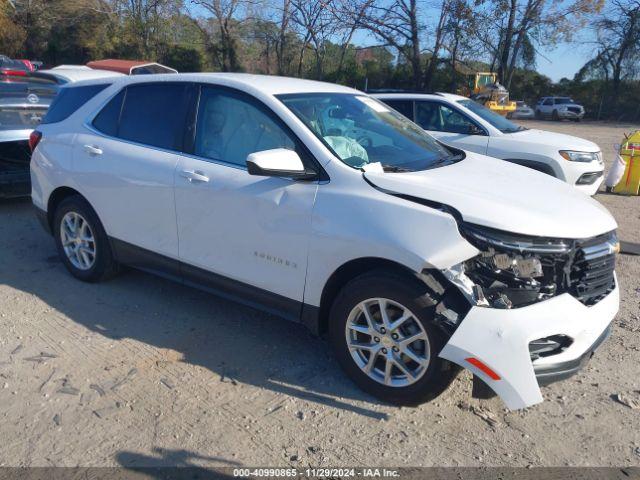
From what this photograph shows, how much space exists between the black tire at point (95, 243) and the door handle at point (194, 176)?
119cm

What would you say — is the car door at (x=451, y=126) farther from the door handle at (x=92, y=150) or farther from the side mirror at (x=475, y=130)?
the door handle at (x=92, y=150)

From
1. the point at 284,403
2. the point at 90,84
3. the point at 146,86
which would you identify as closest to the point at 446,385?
the point at 284,403

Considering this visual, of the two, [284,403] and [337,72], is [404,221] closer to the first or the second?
[284,403]

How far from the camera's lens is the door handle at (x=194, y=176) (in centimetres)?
392

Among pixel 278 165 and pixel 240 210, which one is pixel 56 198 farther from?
pixel 278 165

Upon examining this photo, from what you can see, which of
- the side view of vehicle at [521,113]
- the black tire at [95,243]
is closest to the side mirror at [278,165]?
the black tire at [95,243]

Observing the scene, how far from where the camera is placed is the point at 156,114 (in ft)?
14.5

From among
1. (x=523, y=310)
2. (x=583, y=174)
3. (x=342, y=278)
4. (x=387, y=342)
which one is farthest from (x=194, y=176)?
(x=583, y=174)

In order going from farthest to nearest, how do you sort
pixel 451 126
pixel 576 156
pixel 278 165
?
pixel 451 126
pixel 576 156
pixel 278 165

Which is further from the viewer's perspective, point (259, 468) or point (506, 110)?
point (506, 110)

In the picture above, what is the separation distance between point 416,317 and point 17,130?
6.26m

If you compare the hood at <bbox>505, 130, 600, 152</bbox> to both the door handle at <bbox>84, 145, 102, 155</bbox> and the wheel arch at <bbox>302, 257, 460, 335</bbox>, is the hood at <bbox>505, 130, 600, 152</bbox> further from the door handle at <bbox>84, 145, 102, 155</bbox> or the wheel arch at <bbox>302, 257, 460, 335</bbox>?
the door handle at <bbox>84, 145, 102, 155</bbox>

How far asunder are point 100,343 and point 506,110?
1180 inches

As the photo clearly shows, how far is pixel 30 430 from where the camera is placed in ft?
9.99
